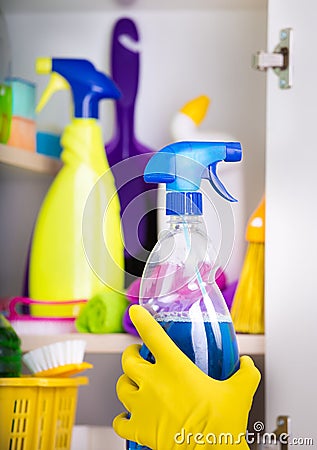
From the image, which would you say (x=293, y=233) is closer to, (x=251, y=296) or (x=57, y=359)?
(x=251, y=296)

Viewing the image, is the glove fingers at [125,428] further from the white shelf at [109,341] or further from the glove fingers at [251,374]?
the white shelf at [109,341]

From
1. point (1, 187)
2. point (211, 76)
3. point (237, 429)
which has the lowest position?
point (237, 429)

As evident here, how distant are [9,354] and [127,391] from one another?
0.26m

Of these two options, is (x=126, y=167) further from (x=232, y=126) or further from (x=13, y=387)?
(x=232, y=126)

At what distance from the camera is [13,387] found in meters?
0.80

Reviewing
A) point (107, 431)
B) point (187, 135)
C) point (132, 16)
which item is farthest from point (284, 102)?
point (107, 431)

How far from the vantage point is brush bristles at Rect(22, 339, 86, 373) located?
812mm

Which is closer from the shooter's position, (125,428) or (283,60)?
(125,428)

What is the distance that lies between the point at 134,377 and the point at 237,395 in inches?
3.2

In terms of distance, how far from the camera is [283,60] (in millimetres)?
827

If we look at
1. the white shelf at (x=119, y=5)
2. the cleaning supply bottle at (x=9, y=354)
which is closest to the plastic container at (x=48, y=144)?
the white shelf at (x=119, y=5)

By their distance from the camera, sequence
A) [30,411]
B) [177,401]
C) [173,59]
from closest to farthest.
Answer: [177,401]
[30,411]
[173,59]

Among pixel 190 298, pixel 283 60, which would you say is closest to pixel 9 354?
pixel 190 298

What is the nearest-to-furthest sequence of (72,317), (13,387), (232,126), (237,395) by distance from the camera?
1. (237,395)
2. (13,387)
3. (72,317)
4. (232,126)
